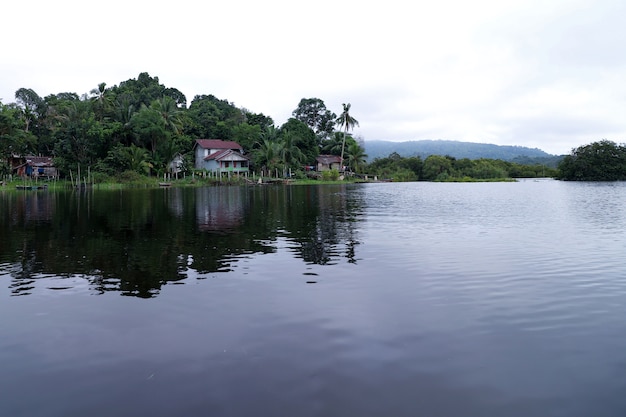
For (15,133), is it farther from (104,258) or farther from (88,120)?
(104,258)

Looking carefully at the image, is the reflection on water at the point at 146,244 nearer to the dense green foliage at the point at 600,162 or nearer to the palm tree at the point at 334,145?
the palm tree at the point at 334,145

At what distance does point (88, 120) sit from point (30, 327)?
215 feet

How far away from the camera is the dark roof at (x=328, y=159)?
97.7m

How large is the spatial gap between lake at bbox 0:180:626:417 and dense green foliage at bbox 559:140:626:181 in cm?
10297

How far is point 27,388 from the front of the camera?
6094 mm

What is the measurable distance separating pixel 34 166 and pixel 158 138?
74.6 feet

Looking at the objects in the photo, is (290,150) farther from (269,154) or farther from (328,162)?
(328,162)

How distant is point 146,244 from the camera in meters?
17.2

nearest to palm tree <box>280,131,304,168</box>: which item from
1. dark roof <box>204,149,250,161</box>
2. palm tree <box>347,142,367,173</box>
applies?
dark roof <box>204,149,250,161</box>

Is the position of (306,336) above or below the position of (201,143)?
below

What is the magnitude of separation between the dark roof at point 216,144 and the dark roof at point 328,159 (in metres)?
19.2

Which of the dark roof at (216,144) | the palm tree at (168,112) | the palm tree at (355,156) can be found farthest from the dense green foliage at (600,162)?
the palm tree at (168,112)

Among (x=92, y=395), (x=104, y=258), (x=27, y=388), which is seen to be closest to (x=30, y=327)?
(x=27, y=388)

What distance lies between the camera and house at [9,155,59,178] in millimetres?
73062
